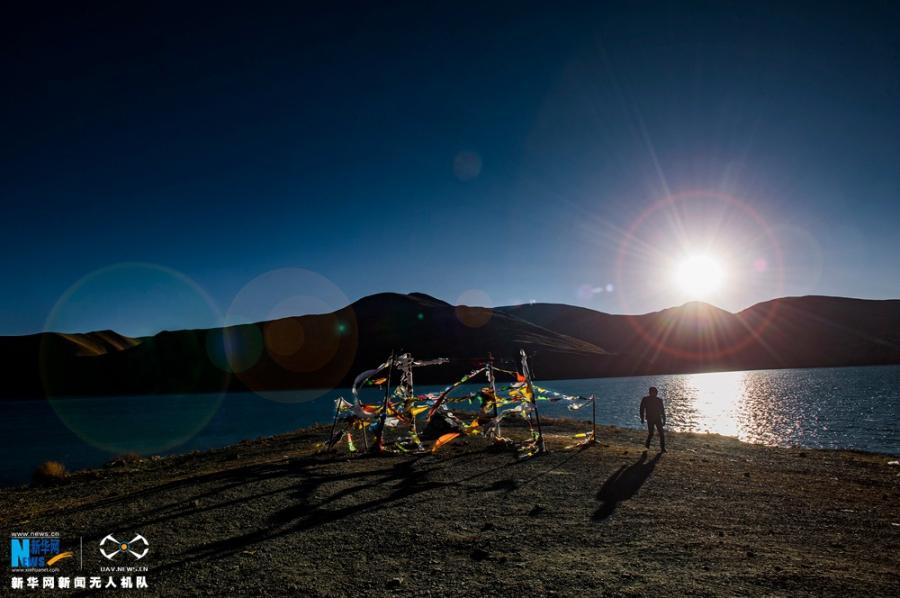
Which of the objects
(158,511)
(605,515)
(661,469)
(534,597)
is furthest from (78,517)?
(661,469)

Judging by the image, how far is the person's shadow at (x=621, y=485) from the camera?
11.0 m

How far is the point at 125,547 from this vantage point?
9156 millimetres

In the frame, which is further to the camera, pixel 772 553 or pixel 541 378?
pixel 541 378

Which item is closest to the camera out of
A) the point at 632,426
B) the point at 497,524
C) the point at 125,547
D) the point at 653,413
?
the point at 125,547

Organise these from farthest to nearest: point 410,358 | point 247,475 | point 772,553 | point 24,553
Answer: point 410,358
point 247,475
point 24,553
point 772,553

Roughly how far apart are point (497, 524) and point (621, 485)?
5.28 metres

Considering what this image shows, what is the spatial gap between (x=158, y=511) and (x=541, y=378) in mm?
167150

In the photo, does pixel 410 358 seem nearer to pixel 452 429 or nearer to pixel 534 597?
pixel 452 429

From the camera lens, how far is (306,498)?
12.2 metres

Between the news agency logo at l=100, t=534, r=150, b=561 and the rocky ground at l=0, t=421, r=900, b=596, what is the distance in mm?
206

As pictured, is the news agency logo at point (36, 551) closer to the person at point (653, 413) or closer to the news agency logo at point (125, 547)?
the news agency logo at point (125, 547)

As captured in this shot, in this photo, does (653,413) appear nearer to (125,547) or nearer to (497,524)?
(497,524)

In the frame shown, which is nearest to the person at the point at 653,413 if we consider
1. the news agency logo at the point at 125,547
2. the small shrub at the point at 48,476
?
the news agency logo at the point at 125,547

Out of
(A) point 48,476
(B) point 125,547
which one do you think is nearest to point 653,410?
(B) point 125,547
